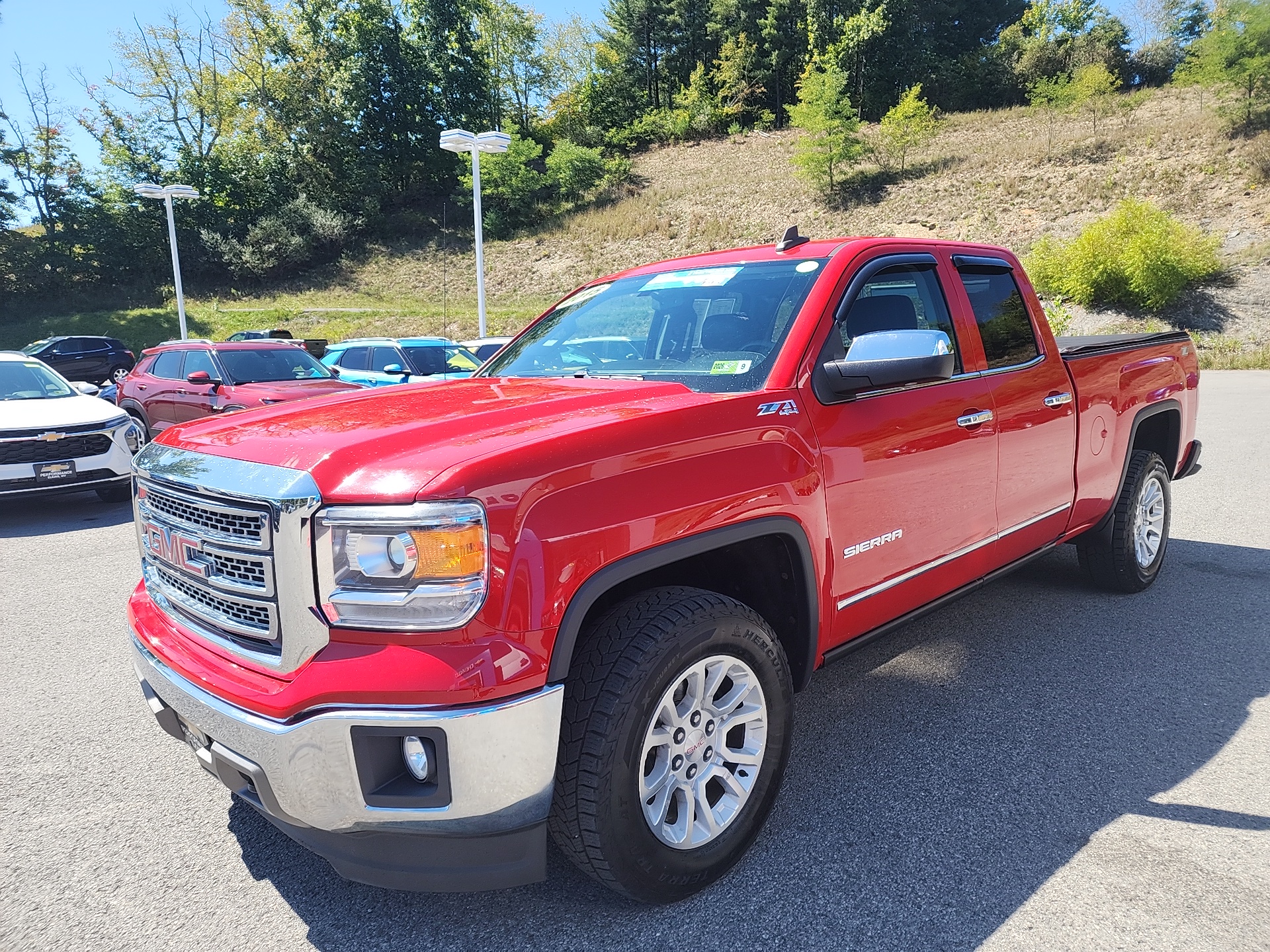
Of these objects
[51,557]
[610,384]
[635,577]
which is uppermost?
[610,384]

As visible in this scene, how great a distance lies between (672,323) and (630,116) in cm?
7491

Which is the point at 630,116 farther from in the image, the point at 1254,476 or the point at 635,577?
the point at 635,577

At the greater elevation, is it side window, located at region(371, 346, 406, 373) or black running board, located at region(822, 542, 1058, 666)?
side window, located at region(371, 346, 406, 373)

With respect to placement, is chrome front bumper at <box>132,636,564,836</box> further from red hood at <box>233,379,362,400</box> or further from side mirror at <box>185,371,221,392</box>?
side mirror at <box>185,371,221,392</box>

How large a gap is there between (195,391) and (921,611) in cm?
1009

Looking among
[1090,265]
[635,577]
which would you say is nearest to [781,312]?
[635,577]

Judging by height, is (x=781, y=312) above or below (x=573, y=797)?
above

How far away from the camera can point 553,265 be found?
4297 cm

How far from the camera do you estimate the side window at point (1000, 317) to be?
3.65m

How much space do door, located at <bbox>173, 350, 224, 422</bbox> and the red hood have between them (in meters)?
0.40

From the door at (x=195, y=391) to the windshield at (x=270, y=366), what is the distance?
19 cm

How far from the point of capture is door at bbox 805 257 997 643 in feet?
9.01

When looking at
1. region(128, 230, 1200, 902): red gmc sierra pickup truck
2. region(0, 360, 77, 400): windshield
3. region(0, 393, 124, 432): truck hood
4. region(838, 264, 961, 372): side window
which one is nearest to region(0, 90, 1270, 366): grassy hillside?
region(0, 360, 77, 400): windshield

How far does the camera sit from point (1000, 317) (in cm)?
382
